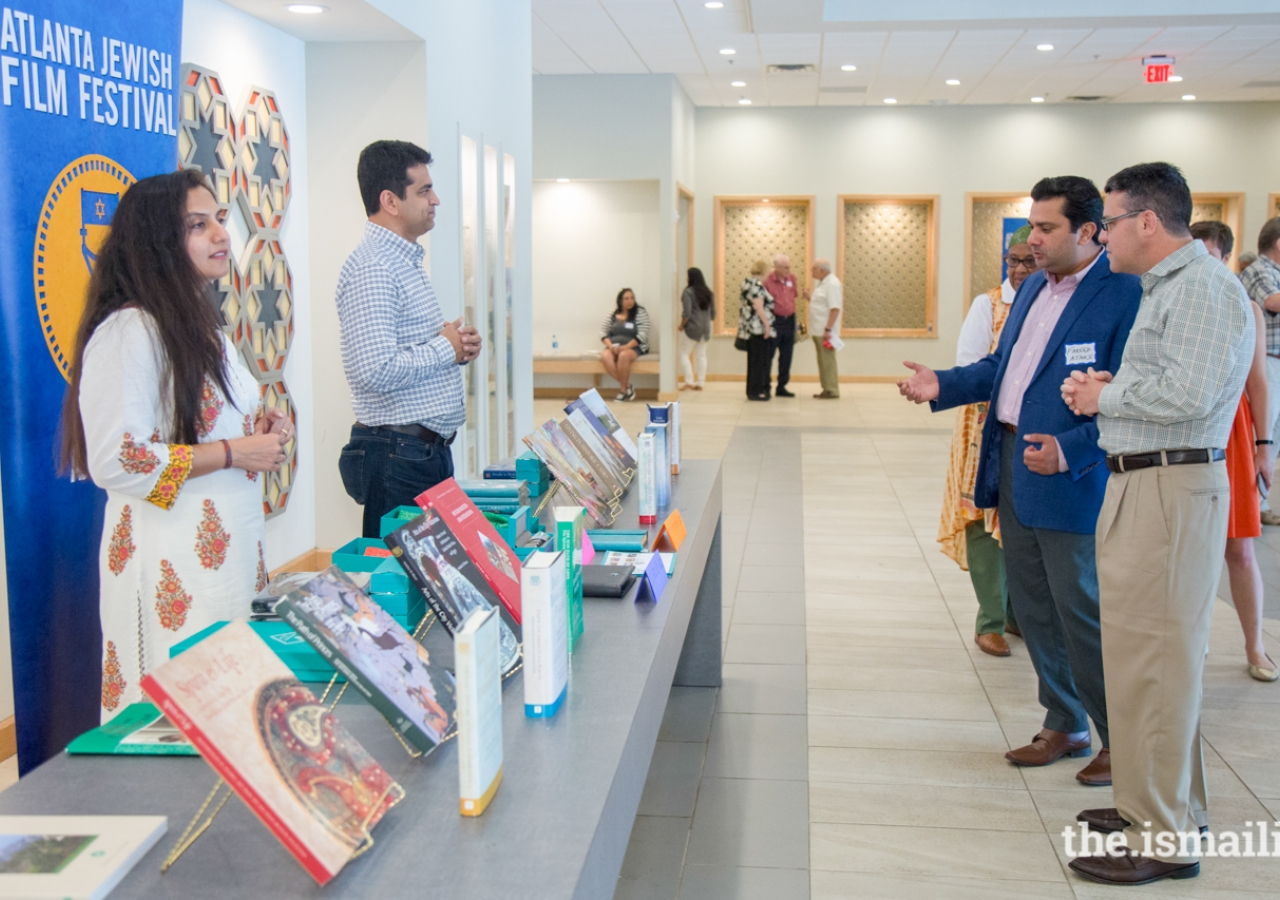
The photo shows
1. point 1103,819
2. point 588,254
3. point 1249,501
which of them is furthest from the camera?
point 588,254

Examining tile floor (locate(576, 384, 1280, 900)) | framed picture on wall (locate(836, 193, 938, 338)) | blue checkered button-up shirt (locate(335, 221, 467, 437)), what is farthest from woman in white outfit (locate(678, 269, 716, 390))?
blue checkered button-up shirt (locate(335, 221, 467, 437))

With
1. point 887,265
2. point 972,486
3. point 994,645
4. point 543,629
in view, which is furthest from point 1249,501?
point 887,265

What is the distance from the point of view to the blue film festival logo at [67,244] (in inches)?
119

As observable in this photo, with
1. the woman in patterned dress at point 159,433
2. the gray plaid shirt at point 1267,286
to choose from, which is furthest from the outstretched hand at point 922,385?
the gray plaid shirt at point 1267,286

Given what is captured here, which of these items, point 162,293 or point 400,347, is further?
point 400,347

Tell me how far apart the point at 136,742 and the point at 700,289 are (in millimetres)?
12427

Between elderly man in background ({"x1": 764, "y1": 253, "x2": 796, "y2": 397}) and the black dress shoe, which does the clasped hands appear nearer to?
the black dress shoe

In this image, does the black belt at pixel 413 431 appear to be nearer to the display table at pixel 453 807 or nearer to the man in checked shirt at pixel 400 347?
the man in checked shirt at pixel 400 347

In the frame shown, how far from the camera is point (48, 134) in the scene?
9.84 feet

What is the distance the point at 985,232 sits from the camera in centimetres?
1539

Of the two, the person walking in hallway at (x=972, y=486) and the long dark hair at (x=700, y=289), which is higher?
the long dark hair at (x=700, y=289)

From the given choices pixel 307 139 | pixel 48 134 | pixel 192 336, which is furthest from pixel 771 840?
pixel 307 139

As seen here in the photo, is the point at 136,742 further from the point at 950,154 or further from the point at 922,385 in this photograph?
the point at 950,154

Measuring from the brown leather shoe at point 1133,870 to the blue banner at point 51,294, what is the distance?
271 cm
